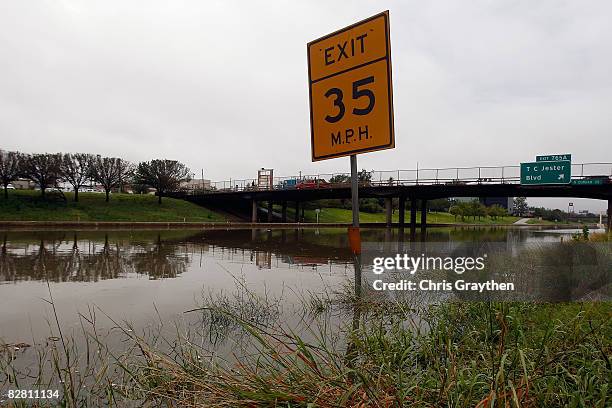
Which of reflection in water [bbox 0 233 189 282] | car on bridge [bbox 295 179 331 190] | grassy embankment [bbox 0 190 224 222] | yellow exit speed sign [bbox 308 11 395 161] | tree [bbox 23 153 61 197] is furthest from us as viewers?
car on bridge [bbox 295 179 331 190]

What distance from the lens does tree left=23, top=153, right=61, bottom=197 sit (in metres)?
45.8

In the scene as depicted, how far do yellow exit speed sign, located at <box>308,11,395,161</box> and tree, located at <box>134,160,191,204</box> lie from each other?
55621 mm

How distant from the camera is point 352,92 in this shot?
446 centimetres

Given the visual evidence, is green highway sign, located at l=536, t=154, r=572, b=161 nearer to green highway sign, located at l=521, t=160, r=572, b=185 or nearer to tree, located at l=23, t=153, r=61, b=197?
green highway sign, located at l=521, t=160, r=572, b=185

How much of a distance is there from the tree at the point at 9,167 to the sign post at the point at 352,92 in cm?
5376

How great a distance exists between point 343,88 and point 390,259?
740cm

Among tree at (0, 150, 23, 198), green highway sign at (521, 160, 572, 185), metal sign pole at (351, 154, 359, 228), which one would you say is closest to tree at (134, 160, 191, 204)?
tree at (0, 150, 23, 198)

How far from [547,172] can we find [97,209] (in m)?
51.1

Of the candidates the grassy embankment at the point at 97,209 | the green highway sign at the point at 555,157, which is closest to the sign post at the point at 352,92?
the green highway sign at the point at 555,157

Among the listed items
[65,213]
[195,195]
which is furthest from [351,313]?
[195,195]

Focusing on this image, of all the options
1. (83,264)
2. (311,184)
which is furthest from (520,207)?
(83,264)

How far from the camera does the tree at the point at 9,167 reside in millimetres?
44969

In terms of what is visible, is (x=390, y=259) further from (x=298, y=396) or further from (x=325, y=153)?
(x=298, y=396)

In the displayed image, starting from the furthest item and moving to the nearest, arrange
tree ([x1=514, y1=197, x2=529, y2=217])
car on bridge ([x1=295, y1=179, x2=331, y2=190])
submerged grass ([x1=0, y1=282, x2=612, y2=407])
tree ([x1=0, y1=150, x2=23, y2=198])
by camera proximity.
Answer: tree ([x1=514, y1=197, x2=529, y2=217])
car on bridge ([x1=295, y1=179, x2=331, y2=190])
tree ([x1=0, y1=150, x2=23, y2=198])
submerged grass ([x1=0, y1=282, x2=612, y2=407])
